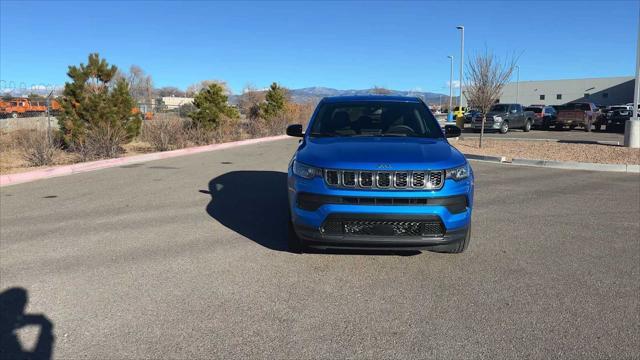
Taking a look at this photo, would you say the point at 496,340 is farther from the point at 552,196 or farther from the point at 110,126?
the point at 110,126

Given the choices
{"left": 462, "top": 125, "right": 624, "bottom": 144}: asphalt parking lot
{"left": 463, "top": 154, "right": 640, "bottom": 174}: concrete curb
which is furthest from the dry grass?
{"left": 462, "top": 125, "right": 624, "bottom": 144}: asphalt parking lot

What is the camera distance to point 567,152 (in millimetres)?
16094

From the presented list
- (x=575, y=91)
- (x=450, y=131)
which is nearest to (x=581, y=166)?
(x=450, y=131)

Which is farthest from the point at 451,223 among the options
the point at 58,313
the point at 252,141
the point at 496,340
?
the point at 252,141

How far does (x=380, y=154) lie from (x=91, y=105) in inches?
571

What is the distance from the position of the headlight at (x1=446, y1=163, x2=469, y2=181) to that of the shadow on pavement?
1123mm

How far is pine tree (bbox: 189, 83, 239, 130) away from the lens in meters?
22.7

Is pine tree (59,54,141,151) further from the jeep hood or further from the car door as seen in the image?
the car door

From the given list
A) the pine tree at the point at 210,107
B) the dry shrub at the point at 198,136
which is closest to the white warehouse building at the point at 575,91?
the pine tree at the point at 210,107

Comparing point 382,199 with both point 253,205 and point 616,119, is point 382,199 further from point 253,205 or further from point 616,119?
point 616,119

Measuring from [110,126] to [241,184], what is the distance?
8.79m

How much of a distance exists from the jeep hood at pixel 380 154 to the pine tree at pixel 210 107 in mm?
18399

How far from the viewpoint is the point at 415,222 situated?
13.6 ft

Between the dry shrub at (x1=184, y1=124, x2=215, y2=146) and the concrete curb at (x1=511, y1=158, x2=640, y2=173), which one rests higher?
the dry shrub at (x1=184, y1=124, x2=215, y2=146)
